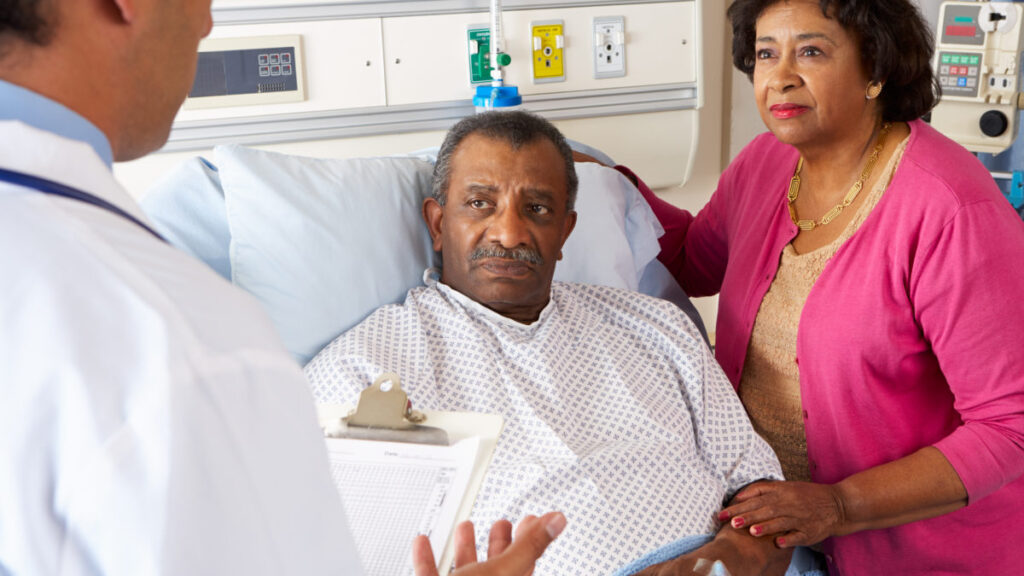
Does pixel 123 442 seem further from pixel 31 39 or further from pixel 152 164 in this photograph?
pixel 152 164

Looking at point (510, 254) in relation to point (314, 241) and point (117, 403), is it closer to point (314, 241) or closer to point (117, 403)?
point (314, 241)

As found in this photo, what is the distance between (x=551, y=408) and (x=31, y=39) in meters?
1.14

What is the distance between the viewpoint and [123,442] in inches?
19.9

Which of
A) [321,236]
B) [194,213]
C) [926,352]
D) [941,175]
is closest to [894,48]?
[941,175]

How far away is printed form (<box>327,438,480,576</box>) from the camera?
92 cm

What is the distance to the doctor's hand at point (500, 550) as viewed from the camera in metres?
0.83

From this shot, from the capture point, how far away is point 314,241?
1.72m

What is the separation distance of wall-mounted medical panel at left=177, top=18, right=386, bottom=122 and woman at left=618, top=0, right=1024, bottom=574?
0.89 metres

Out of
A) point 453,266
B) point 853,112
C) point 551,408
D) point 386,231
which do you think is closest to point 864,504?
point 551,408

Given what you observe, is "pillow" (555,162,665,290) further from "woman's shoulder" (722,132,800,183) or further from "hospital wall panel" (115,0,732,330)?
"hospital wall panel" (115,0,732,330)

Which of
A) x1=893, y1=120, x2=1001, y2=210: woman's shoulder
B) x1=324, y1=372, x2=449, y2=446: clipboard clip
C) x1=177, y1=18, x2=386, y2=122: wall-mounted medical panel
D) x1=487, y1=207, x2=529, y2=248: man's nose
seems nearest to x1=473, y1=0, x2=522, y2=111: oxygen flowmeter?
x1=177, y1=18, x2=386, y2=122: wall-mounted medical panel

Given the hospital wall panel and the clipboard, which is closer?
the clipboard

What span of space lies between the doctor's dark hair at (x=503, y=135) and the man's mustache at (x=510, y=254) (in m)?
0.15

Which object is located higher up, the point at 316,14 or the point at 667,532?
the point at 316,14
